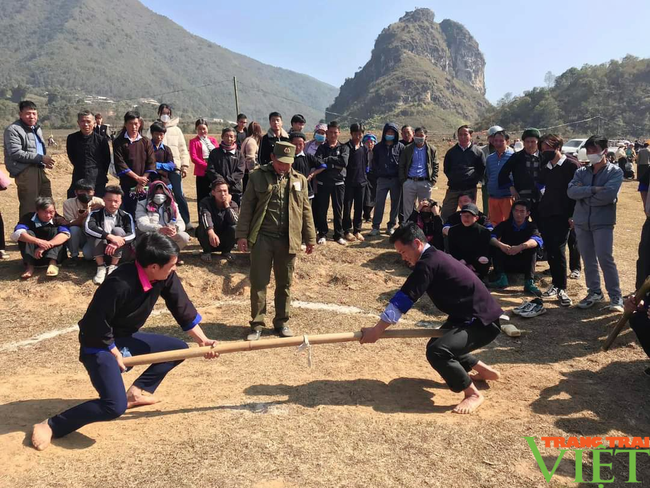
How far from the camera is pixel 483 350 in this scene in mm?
5668

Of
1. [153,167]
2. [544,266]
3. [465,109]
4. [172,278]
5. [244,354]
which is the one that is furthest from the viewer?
[465,109]

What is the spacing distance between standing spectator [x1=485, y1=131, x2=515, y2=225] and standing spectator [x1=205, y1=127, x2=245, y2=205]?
4.36 m

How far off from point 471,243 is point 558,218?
1.29 metres

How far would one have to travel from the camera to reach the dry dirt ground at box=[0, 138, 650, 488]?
135 inches

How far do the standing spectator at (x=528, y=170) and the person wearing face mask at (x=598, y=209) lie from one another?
1.41m

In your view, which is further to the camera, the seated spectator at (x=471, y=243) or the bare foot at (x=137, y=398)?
the seated spectator at (x=471, y=243)

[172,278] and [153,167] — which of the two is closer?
[172,278]

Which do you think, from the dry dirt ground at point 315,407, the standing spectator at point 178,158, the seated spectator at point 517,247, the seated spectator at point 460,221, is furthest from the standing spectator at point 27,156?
the seated spectator at point 517,247

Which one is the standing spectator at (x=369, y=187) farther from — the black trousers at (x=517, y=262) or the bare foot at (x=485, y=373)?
the bare foot at (x=485, y=373)

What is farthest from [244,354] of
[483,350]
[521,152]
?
[521,152]

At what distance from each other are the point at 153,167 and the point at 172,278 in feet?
14.7

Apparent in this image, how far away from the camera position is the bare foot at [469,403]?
4223 mm

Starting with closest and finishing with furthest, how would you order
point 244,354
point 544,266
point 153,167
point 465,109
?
1. point 244,354
2. point 153,167
3. point 544,266
4. point 465,109

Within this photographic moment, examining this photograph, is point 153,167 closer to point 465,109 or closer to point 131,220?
point 131,220
